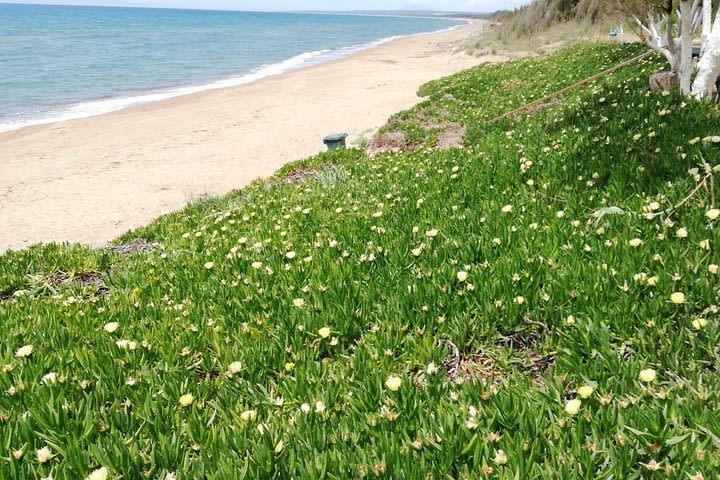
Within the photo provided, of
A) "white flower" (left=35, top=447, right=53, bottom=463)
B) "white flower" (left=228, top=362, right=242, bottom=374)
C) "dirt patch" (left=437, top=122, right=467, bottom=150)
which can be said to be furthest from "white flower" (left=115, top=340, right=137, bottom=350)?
"dirt patch" (left=437, top=122, right=467, bottom=150)

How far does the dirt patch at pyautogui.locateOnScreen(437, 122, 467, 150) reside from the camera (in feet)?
36.7

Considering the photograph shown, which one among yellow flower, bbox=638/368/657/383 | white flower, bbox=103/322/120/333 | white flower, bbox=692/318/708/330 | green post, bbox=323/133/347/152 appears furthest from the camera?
green post, bbox=323/133/347/152

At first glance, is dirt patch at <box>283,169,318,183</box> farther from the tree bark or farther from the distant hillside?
the distant hillside

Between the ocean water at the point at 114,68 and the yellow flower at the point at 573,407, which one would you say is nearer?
the yellow flower at the point at 573,407

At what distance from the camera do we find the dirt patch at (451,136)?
11.2 meters

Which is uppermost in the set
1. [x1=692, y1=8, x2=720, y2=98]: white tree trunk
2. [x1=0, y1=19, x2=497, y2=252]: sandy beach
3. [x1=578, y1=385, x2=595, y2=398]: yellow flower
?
[x1=692, y1=8, x2=720, y2=98]: white tree trunk

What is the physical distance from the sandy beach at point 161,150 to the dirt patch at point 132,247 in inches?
125

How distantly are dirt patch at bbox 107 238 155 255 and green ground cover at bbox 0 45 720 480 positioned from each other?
3.82ft

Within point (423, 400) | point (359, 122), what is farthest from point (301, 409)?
point (359, 122)

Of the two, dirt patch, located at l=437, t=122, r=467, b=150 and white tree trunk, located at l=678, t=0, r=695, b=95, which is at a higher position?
white tree trunk, located at l=678, t=0, r=695, b=95

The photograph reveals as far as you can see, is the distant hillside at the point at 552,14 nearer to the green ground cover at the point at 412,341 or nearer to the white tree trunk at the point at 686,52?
the white tree trunk at the point at 686,52

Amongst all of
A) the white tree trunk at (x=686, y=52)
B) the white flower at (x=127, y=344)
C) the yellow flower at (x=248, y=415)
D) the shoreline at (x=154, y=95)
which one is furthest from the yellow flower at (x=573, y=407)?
the shoreline at (x=154, y=95)

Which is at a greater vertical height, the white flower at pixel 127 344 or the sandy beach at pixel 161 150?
the white flower at pixel 127 344

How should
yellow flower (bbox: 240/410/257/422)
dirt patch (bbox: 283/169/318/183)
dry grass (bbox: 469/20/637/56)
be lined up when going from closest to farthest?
yellow flower (bbox: 240/410/257/422), dirt patch (bbox: 283/169/318/183), dry grass (bbox: 469/20/637/56)
